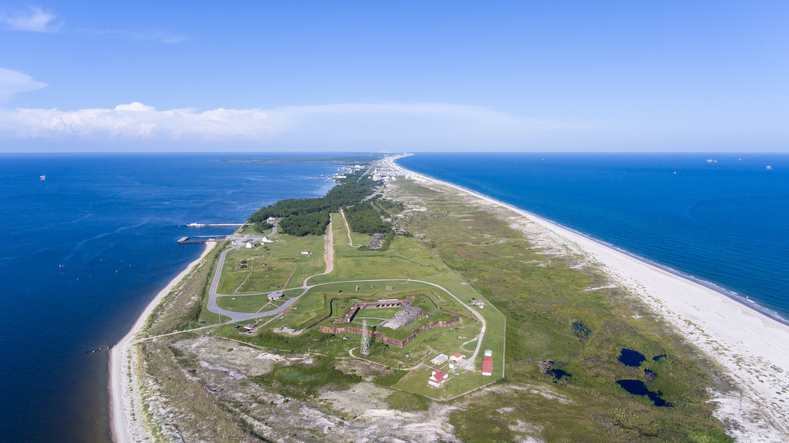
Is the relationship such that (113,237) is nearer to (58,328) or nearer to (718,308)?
(58,328)

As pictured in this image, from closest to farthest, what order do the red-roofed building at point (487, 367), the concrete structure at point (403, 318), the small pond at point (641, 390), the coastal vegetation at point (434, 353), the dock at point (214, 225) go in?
the coastal vegetation at point (434, 353), the small pond at point (641, 390), the red-roofed building at point (487, 367), the concrete structure at point (403, 318), the dock at point (214, 225)

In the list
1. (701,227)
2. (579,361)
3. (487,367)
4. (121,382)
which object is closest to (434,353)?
(487,367)

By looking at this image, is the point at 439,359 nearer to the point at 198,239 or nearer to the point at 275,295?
the point at 275,295

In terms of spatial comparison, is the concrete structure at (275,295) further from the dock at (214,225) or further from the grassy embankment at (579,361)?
the dock at (214,225)

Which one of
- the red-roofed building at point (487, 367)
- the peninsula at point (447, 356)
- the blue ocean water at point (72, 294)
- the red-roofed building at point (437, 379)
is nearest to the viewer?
the peninsula at point (447, 356)

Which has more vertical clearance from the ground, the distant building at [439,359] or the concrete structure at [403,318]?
the concrete structure at [403,318]

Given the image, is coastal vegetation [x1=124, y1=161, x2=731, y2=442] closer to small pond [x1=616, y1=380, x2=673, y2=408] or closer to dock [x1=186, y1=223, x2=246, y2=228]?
small pond [x1=616, y1=380, x2=673, y2=408]

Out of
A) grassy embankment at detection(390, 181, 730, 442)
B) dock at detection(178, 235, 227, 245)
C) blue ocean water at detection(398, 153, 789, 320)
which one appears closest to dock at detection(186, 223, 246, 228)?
dock at detection(178, 235, 227, 245)

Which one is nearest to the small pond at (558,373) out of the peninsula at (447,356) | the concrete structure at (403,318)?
the peninsula at (447,356)
